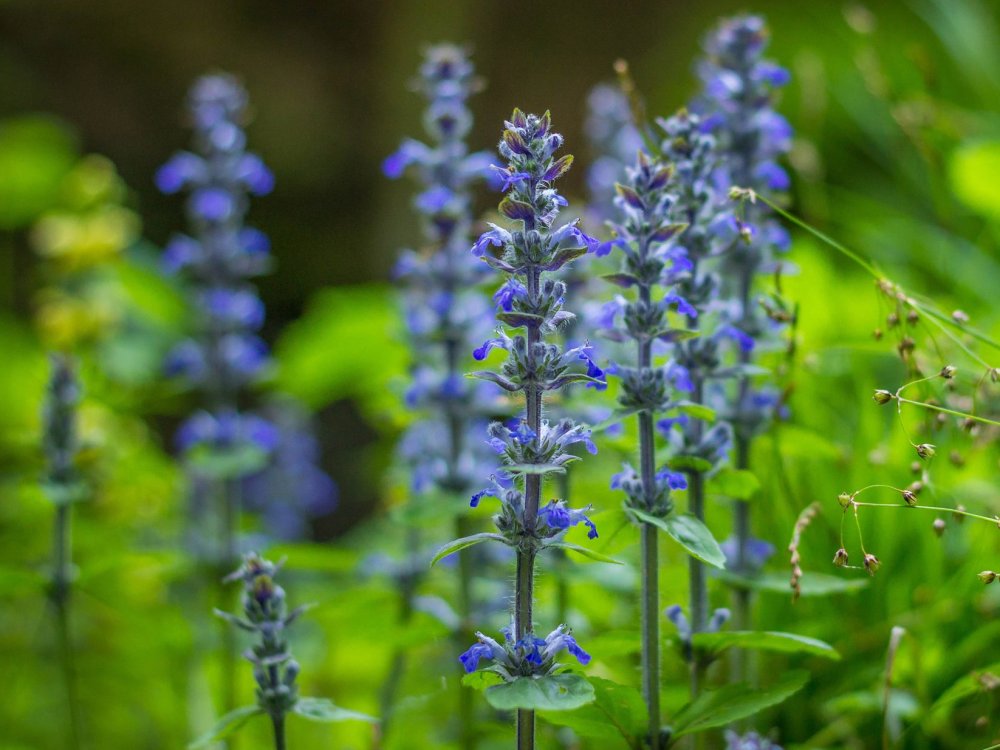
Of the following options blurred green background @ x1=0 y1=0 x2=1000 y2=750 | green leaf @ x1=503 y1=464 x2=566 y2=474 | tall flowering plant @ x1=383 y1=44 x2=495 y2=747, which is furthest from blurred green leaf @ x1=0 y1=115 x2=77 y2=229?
green leaf @ x1=503 y1=464 x2=566 y2=474

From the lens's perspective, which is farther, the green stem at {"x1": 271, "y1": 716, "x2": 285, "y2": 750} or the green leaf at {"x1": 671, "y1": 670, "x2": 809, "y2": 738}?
the green stem at {"x1": 271, "y1": 716, "x2": 285, "y2": 750}

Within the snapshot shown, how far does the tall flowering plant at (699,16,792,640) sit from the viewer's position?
164cm

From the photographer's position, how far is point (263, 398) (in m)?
5.41

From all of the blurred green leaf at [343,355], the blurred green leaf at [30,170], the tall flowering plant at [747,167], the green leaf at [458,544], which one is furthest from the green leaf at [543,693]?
the blurred green leaf at [30,170]

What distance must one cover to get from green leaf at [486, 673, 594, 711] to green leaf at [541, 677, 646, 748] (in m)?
0.06

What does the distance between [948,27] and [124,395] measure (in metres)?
3.00

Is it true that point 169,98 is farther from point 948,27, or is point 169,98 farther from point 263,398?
point 948,27

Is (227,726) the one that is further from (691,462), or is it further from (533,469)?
(691,462)

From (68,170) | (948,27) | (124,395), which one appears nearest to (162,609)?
(124,395)

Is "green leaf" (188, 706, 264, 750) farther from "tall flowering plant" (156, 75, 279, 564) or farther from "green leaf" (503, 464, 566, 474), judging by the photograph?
"tall flowering plant" (156, 75, 279, 564)

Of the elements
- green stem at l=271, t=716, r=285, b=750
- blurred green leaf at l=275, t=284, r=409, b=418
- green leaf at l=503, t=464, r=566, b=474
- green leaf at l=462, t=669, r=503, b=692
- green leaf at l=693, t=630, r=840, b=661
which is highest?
blurred green leaf at l=275, t=284, r=409, b=418

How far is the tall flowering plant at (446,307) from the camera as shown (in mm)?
1879

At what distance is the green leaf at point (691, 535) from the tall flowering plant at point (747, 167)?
411mm

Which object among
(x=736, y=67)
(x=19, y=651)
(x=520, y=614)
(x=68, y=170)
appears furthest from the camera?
(x=68, y=170)
